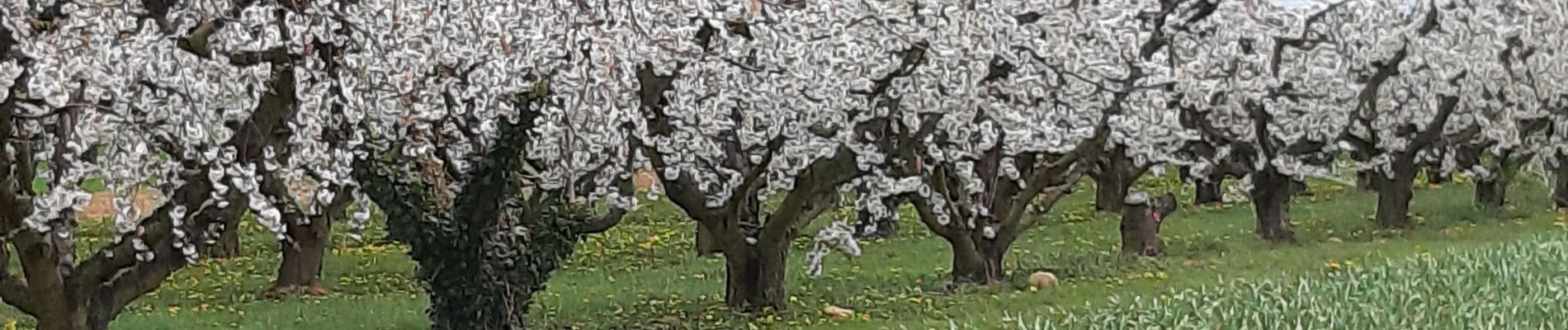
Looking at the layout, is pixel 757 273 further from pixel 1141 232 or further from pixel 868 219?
pixel 1141 232

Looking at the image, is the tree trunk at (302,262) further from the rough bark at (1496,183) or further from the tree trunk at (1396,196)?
the rough bark at (1496,183)

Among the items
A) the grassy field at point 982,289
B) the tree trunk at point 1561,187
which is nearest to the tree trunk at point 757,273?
the grassy field at point 982,289

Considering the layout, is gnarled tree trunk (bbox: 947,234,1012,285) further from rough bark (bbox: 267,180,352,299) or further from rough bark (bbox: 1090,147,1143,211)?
rough bark (bbox: 267,180,352,299)

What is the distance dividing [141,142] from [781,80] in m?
3.46

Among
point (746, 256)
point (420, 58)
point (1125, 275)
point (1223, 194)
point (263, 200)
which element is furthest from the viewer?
point (1223, 194)

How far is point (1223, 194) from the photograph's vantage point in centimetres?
2361

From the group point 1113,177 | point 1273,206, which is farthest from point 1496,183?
point 1113,177

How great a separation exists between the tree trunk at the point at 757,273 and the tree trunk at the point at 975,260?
2.01 meters

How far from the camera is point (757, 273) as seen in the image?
464 inches

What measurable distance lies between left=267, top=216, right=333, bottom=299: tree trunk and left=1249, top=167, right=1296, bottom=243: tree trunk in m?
8.62

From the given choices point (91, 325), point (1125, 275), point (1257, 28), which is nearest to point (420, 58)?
point (91, 325)

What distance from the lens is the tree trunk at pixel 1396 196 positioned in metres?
19.0

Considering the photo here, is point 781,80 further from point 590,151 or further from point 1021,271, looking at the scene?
point 1021,271

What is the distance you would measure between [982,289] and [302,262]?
5.03 m
